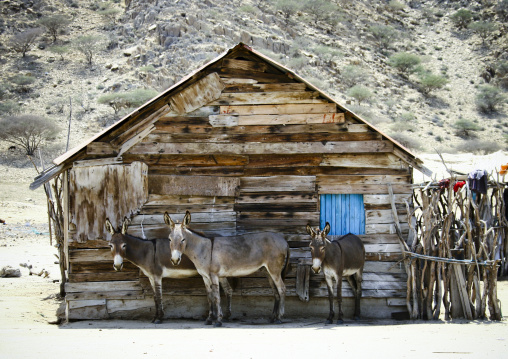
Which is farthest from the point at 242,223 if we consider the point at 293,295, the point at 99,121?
the point at 99,121

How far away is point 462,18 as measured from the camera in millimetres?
55812

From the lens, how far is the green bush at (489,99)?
43.8 m

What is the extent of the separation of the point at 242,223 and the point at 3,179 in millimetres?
24766

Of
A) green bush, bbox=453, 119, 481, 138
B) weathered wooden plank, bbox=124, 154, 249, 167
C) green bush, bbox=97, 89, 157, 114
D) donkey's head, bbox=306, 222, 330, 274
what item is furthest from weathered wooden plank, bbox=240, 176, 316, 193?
green bush, bbox=453, 119, 481, 138

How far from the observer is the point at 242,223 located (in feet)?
31.8

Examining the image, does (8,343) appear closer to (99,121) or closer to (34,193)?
(34,193)

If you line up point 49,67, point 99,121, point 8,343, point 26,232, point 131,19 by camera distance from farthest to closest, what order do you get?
point 131,19 → point 49,67 → point 99,121 → point 26,232 → point 8,343

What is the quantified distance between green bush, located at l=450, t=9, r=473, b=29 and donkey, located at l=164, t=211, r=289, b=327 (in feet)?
180

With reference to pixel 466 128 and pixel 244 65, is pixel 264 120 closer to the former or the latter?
pixel 244 65

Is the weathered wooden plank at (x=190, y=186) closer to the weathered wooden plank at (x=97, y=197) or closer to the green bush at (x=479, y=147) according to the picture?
the weathered wooden plank at (x=97, y=197)

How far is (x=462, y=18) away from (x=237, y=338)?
57.9 metres

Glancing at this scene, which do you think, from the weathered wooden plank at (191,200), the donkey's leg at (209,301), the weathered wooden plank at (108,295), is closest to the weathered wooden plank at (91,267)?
the weathered wooden plank at (108,295)

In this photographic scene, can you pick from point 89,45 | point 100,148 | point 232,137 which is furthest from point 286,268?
point 89,45

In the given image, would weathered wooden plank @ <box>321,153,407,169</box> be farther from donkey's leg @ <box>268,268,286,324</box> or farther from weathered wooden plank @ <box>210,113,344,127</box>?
donkey's leg @ <box>268,268,286,324</box>
